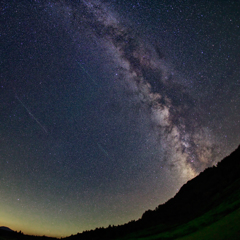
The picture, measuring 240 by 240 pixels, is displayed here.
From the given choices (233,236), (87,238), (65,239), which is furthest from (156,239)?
(65,239)

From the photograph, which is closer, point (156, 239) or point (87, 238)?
point (156, 239)

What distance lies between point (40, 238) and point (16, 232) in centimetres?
604

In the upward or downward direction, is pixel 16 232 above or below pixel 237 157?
below

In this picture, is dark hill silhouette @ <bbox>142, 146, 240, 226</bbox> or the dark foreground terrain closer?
the dark foreground terrain

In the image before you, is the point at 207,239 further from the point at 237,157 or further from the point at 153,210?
the point at 153,210

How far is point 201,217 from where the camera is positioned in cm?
1742

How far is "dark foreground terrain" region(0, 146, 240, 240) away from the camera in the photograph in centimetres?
1178

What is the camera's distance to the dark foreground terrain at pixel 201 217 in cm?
1178

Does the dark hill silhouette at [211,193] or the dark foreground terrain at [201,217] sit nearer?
the dark foreground terrain at [201,217]

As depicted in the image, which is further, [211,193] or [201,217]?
[211,193]

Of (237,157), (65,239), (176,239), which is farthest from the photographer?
(65,239)

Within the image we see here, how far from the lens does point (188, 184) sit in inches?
1480

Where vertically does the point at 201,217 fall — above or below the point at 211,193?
below

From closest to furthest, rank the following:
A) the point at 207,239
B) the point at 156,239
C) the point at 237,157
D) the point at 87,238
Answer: the point at 207,239 < the point at 156,239 < the point at 237,157 < the point at 87,238
